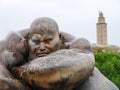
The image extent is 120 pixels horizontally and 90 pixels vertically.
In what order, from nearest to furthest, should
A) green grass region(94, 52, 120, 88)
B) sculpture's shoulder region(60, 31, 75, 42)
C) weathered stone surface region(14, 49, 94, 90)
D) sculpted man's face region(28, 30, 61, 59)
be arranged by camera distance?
weathered stone surface region(14, 49, 94, 90) < sculpted man's face region(28, 30, 61, 59) < sculpture's shoulder region(60, 31, 75, 42) < green grass region(94, 52, 120, 88)

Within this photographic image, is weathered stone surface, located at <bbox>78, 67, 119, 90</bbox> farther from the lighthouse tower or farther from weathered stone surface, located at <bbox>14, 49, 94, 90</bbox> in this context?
the lighthouse tower

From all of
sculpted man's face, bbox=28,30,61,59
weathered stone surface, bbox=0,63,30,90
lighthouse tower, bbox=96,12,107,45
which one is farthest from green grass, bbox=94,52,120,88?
lighthouse tower, bbox=96,12,107,45

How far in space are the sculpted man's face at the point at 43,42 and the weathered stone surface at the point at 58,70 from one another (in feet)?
0.30

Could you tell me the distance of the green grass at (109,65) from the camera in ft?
36.6

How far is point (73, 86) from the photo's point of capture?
11.2 feet

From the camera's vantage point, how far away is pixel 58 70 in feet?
10.7

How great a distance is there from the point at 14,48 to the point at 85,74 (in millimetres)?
578

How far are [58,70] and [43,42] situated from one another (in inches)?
12.8

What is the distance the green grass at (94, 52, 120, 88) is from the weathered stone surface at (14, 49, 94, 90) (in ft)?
22.1

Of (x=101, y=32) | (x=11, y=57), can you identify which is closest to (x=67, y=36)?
(x=11, y=57)

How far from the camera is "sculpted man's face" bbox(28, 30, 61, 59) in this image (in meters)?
3.52

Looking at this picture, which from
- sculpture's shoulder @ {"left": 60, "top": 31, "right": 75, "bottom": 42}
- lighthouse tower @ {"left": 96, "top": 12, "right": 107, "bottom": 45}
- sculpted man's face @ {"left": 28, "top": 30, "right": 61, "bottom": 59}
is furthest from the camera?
lighthouse tower @ {"left": 96, "top": 12, "right": 107, "bottom": 45}

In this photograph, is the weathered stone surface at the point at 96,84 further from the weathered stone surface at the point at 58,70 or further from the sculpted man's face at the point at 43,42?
the sculpted man's face at the point at 43,42

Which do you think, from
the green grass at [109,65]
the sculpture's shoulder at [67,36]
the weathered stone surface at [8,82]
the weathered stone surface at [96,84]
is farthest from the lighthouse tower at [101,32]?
the weathered stone surface at [8,82]
